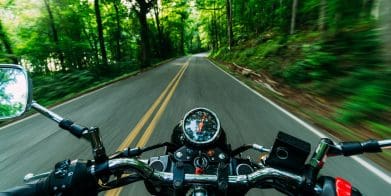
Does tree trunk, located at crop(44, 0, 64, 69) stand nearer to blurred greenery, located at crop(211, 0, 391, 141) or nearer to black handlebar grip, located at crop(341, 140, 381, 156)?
blurred greenery, located at crop(211, 0, 391, 141)

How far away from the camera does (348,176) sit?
4.65 m

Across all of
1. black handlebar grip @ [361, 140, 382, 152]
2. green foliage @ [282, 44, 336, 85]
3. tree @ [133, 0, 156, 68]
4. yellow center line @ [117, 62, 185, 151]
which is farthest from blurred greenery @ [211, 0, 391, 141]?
tree @ [133, 0, 156, 68]

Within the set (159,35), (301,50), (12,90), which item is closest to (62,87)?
(301,50)

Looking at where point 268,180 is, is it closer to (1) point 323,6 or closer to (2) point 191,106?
(2) point 191,106

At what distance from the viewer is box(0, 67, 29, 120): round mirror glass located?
207 centimetres

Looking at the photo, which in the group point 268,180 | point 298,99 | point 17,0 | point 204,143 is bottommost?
point 298,99

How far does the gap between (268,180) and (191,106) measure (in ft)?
26.2

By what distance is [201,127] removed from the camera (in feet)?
6.75

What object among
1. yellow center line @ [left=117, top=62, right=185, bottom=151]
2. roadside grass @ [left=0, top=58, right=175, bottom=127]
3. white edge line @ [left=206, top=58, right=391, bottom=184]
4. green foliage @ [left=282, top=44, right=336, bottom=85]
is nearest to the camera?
white edge line @ [left=206, top=58, right=391, bottom=184]

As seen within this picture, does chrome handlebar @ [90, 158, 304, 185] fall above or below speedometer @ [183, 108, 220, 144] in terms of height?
below

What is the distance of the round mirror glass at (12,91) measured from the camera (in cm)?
207

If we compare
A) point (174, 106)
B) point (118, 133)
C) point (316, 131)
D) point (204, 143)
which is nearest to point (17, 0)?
point (174, 106)

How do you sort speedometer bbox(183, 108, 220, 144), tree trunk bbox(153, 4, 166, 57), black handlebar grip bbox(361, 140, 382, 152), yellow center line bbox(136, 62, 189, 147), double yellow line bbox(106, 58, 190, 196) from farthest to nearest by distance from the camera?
1. tree trunk bbox(153, 4, 166, 57)
2. yellow center line bbox(136, 62, 189, 147)
3. double yellow line bbox(106, 58, 190, 196)
4. speedometer bbox(183, 108, 220, 144)
5. black handlebar grip bbox(361, 140, 382, 152)

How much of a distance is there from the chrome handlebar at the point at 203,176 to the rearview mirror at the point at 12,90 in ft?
2.69
